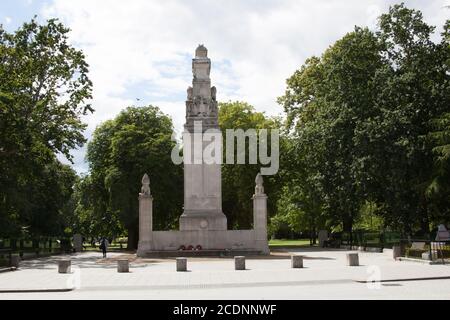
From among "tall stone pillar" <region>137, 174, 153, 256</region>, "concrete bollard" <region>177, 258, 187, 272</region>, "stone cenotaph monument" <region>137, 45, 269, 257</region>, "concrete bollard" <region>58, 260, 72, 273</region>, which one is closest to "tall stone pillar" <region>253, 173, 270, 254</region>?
"stone cenotaph monument" <region>137, 45, 269, 257</region>

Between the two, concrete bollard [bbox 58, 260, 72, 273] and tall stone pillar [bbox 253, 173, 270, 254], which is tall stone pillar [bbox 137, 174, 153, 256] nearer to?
tall stone pillar [bbox 253, 173, 270, 254]

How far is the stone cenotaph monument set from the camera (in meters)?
38.8

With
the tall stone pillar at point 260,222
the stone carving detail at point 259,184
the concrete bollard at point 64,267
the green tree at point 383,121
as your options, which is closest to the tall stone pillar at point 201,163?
the tall stone pillar at point 260,222

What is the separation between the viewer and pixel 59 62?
38.2m

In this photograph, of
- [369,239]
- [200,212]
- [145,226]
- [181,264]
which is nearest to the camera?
[181,264]

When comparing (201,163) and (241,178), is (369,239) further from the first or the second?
(201,163)

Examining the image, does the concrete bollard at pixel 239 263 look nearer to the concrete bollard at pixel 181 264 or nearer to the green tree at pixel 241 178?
the concrete bollard at pixel 181 264

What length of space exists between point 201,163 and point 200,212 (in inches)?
129

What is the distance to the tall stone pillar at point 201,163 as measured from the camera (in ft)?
129

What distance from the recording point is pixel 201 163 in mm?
40562

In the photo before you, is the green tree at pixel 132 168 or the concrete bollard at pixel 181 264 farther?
the green tree at pixel 132 168

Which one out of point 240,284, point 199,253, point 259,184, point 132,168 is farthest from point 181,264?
point 132,168
